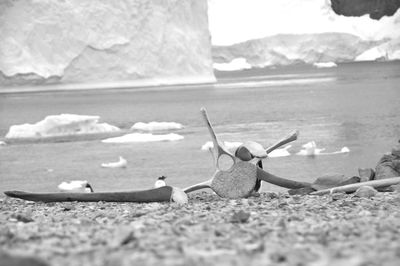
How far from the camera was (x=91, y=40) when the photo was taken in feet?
152

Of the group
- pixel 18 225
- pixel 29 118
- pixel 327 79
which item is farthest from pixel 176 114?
pixel 18 225

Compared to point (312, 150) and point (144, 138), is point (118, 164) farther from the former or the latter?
point (144, 138)

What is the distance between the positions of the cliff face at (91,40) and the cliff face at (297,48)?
22.0 meters

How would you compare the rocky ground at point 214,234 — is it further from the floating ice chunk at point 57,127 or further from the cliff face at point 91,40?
the cliff face at point 91,40

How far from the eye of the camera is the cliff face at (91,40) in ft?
150

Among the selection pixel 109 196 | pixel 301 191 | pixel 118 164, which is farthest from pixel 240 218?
pixel 118 164

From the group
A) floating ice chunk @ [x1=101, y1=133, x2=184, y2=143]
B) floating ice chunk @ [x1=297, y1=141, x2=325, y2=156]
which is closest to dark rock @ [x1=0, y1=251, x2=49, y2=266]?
floating ice chunk @ [x1=297, y1=141, x2=325, y2=156]

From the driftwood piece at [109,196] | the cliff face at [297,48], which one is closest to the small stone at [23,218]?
the driftwood piece at [109,196]

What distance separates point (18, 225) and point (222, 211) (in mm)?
1603

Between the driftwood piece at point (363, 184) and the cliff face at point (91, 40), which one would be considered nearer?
the driftwood piece at point (363, 184)

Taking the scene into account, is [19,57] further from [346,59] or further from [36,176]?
[346,59]

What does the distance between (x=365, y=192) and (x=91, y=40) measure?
40042 millimetres

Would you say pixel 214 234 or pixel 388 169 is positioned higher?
pixel 214 234

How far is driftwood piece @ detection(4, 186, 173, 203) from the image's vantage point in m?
7.57
